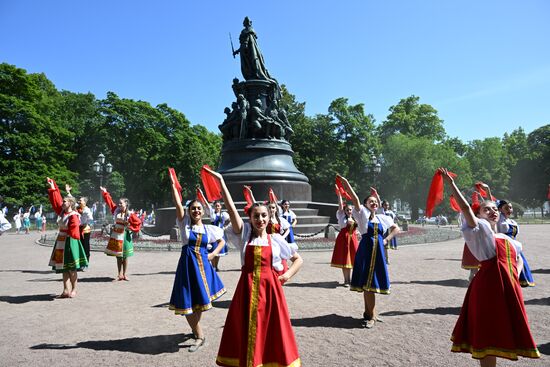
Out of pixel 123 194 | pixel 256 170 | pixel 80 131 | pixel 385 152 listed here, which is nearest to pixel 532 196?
pixel 385 152

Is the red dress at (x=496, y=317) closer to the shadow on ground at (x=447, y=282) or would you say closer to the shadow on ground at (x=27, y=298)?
the shadow on ground at (x=447, y=282)

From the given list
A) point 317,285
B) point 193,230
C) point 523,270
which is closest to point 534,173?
point 523,270

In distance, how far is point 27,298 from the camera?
8.48 meters

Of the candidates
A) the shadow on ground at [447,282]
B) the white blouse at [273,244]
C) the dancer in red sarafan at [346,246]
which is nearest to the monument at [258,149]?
the dancer in red sarafan at [346,246]

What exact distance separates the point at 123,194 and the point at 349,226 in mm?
48199

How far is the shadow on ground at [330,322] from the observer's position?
6254 millimetres

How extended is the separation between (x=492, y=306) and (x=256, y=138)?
2236cm

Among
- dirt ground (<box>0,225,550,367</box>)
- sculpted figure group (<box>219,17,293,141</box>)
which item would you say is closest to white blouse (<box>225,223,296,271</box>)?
dirt ground (<box>0,225,550,367</box>)

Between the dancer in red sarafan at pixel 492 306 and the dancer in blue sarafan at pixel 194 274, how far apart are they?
323cm

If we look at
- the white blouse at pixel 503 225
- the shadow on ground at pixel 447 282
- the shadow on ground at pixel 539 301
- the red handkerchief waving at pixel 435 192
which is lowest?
the shadow on ground at pixel 447 282

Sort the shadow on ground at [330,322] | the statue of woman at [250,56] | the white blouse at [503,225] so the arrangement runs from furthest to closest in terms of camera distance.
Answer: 1. the statue of woman at [250,56]
2. the white blouse at [503,225]
3. the shadow on ground at [330,322]

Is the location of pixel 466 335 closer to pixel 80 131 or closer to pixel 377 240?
pixel 377 240

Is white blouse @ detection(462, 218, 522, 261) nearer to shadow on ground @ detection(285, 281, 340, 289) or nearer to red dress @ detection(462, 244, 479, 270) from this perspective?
red dress @ detection(462, 244, 479, 270)

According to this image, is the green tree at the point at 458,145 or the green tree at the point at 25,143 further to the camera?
the green tree at the point at 458,145
